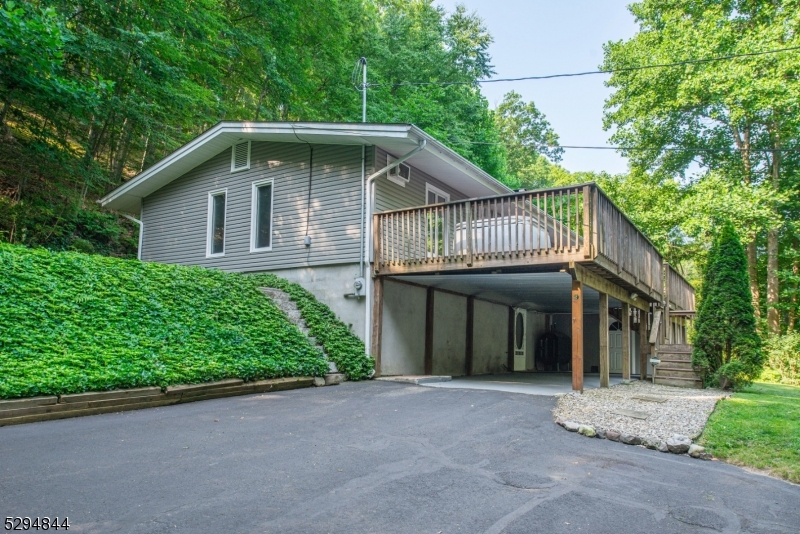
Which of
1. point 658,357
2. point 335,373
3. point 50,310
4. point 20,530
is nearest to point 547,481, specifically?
point 20,530

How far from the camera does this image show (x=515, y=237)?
828 centimetres

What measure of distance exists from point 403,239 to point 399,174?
1.94 metres

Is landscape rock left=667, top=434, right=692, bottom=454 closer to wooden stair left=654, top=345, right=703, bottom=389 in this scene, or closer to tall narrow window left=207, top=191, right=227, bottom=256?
wooden stair left=654, top=345, right=703, bottom=389

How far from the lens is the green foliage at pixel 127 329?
5703 millimetres

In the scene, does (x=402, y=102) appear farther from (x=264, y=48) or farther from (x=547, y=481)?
(x=547, y=481)

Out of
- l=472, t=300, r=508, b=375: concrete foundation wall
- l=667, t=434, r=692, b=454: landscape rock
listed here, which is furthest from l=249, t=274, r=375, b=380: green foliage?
l=667, t=434, r=692, b=454: landscape rock

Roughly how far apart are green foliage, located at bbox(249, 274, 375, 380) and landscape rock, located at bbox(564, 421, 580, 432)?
14.3 ft

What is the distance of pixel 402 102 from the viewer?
2142cm

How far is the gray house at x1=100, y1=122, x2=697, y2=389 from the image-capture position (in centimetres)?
828

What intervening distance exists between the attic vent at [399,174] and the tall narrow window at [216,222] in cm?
459

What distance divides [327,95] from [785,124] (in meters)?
17.1

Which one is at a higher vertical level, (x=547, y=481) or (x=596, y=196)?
(x=596, y=196)

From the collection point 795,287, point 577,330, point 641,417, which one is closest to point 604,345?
point 577,330

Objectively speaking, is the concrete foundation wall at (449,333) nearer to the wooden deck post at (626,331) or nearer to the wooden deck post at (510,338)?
the wooden deck post at (510,338)
